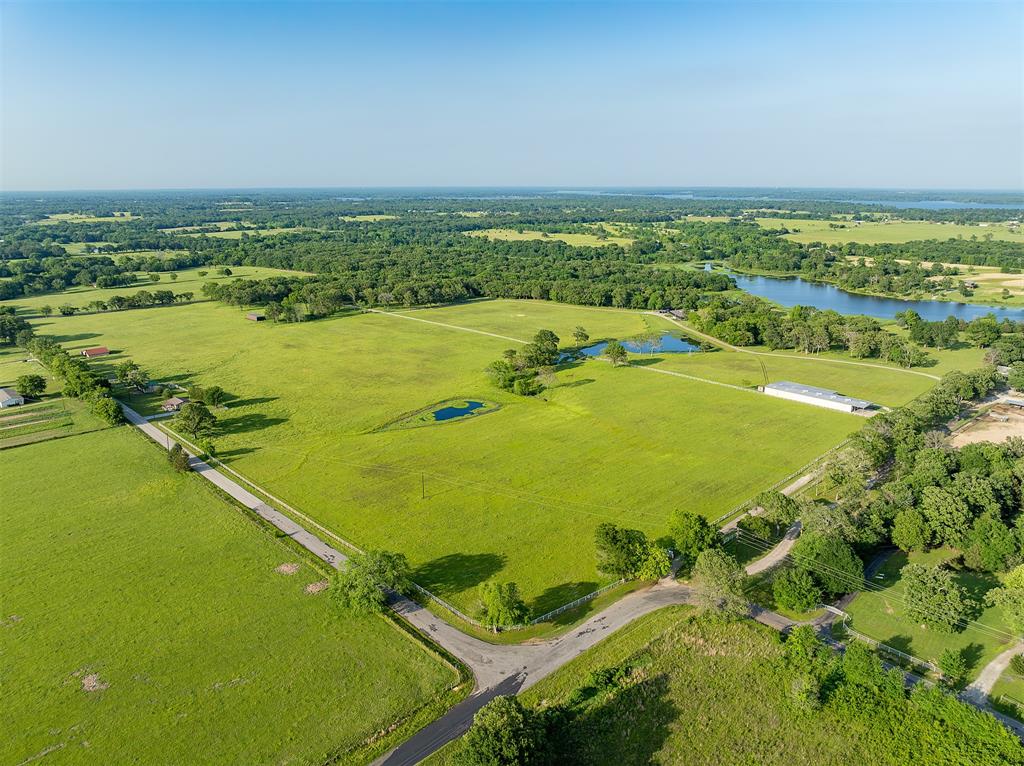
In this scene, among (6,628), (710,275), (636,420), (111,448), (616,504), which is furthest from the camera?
(710,275)

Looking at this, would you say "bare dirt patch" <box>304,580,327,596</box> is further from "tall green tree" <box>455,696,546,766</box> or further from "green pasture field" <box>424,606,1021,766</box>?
"tall green tree" <box>455,696,546,766</box>

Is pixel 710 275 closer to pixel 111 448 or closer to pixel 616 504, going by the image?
pixel 616 504

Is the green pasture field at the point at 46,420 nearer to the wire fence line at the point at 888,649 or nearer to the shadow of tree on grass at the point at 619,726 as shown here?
the shadow of tree on grass at the point at 619,726

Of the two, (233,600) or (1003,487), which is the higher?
(1003,487)

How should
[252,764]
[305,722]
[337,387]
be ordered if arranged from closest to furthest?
[252,764]
[305,722]
[337,387]

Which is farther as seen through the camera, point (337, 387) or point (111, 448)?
point (337, 387)

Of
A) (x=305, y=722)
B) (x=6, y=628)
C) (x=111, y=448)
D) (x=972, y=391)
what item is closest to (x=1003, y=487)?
(x=972, y=391)

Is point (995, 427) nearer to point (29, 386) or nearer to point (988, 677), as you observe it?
point (988, 677)

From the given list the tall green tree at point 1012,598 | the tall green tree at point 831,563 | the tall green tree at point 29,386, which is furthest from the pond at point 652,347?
the tall green tree at point 29,386
